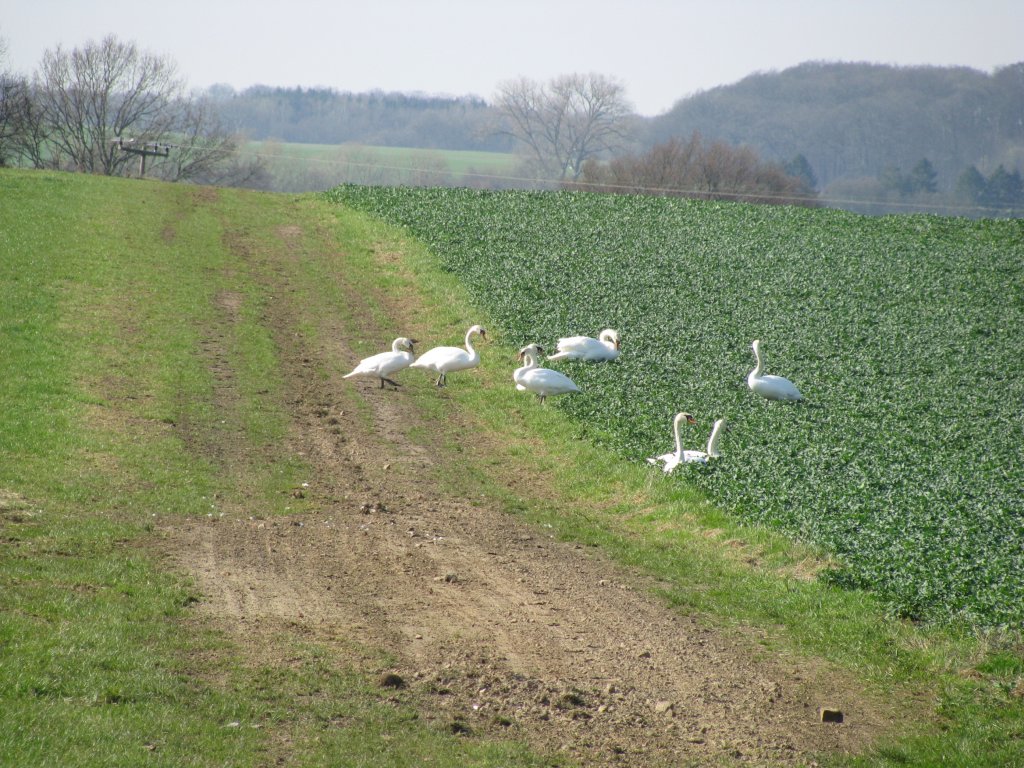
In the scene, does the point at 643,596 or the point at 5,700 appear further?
the point at 643,596

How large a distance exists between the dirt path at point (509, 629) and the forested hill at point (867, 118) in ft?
257

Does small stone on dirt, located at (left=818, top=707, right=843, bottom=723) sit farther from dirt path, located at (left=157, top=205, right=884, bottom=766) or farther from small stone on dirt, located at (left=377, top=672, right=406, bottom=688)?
small stone on dirt, located at (left=377, top=672, right=406, bottom=688)

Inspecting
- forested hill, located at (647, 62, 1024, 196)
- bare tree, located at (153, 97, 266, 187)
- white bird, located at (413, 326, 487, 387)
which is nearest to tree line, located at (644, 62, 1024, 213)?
forested hill, located at (647, 62, 1024, 196)

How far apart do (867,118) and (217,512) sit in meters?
102

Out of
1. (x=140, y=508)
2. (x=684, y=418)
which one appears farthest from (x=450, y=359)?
(x=140, y=508)

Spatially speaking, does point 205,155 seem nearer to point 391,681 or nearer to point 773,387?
point 773,387

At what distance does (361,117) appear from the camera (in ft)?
489

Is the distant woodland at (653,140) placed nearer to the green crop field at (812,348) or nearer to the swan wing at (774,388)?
the green crop field at (812,348)

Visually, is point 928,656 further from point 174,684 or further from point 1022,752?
point 174,684

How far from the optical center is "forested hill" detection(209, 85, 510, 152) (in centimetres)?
13600

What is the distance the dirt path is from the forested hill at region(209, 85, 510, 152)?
120002mm

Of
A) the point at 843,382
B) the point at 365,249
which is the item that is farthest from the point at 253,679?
the point at 365,249

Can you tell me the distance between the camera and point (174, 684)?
7316 mm

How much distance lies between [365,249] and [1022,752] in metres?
25.4
